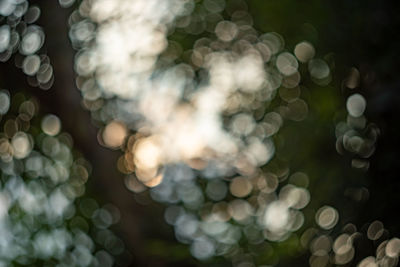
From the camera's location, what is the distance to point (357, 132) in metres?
1.35

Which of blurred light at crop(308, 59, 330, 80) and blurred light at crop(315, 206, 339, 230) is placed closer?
blurred light at crop(315, 206, 339, 230)

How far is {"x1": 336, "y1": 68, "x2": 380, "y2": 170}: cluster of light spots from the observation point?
3.97 feet

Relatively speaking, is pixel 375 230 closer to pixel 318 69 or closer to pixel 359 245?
pixel 359 245

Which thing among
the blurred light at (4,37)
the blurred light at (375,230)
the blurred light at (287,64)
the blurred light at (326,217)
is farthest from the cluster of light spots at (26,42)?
the blurred light at (375,230)

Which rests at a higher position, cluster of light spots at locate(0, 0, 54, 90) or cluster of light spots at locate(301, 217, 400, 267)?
cluster of light spots at locate(301, 217, 400, 267)

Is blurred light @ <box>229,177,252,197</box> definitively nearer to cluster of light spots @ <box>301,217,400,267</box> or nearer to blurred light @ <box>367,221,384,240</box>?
cluster of light spots @ <box>301,217,400,267</box>

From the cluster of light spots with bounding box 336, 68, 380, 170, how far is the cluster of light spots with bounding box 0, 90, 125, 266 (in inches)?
73.8

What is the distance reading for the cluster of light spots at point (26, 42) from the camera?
8.81ft

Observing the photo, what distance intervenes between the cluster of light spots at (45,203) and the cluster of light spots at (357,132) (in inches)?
73.8

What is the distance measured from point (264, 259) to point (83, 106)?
1.11 m

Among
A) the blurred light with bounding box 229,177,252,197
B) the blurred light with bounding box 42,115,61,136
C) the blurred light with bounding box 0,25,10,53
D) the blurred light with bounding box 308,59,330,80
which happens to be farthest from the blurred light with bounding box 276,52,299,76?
the blurred light with bounding box 0,25,10,53

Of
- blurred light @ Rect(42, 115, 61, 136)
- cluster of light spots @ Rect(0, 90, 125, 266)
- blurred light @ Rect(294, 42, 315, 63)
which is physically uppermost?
blurred light @ Rect(294, 42, 315, 63)

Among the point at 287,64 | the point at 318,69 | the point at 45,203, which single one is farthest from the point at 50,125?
the point at 318,69

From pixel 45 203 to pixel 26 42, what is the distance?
3.21 feet
